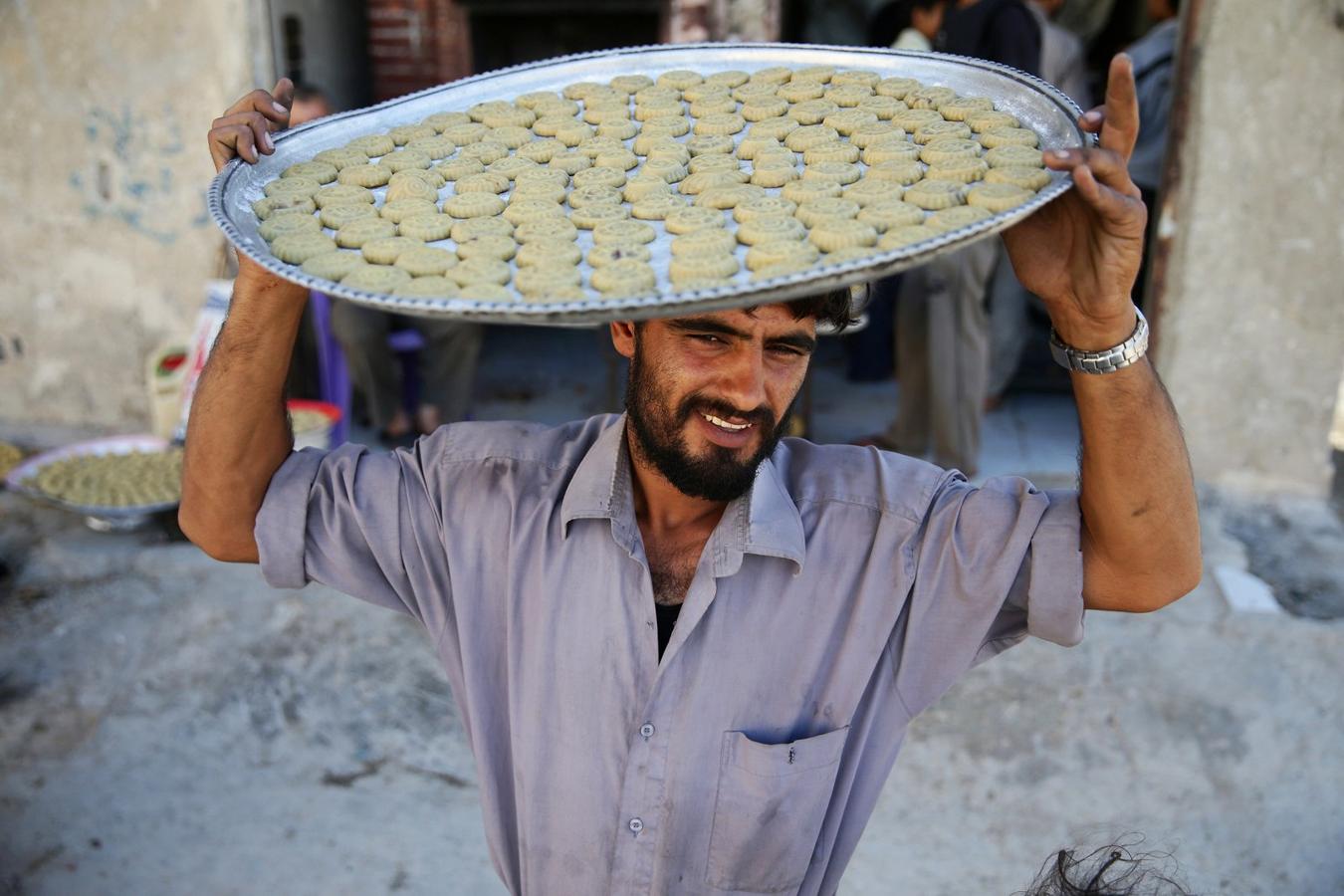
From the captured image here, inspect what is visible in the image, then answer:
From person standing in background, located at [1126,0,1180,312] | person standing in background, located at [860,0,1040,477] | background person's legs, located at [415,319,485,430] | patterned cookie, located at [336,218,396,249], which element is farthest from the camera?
background person's legs, located at [415,319,485,430]

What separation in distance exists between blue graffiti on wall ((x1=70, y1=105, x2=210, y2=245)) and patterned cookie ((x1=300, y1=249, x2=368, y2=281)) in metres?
3.48

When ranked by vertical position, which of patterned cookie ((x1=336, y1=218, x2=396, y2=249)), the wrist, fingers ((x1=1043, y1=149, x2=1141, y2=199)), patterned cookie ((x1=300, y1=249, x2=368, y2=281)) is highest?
fingers ((x1=1043, y1=149, x2=1141, y2=199))

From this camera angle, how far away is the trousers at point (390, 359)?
4.70m

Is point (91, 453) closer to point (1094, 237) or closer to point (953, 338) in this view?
point (953, 338)

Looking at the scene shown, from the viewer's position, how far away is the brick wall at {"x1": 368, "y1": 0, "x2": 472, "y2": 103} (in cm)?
562

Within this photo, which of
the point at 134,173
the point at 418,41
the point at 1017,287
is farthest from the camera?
the point at 418,41

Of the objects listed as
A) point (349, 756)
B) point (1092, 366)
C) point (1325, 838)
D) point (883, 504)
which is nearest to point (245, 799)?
point (349, 756)

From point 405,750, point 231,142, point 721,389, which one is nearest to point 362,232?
point 231,142

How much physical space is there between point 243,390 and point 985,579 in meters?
0.97

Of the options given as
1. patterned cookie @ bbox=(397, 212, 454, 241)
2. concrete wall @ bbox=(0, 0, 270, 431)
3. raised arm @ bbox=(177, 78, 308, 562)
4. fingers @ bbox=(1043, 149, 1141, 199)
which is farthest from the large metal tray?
fingers @ bbox=(1043, 149, 1141, 199)

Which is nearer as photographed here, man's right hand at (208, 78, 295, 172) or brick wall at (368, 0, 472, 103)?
man's right hand at (208, 78, 295, 172)

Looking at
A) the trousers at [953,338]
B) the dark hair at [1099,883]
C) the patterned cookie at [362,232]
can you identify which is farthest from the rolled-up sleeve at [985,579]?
the trousers at [953,338]

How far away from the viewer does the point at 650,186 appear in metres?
1.49

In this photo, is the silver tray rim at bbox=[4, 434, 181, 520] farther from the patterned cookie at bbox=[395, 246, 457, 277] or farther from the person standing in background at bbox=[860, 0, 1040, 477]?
A: the patterned cookie at bbox=[395, 246, 457, 277]
